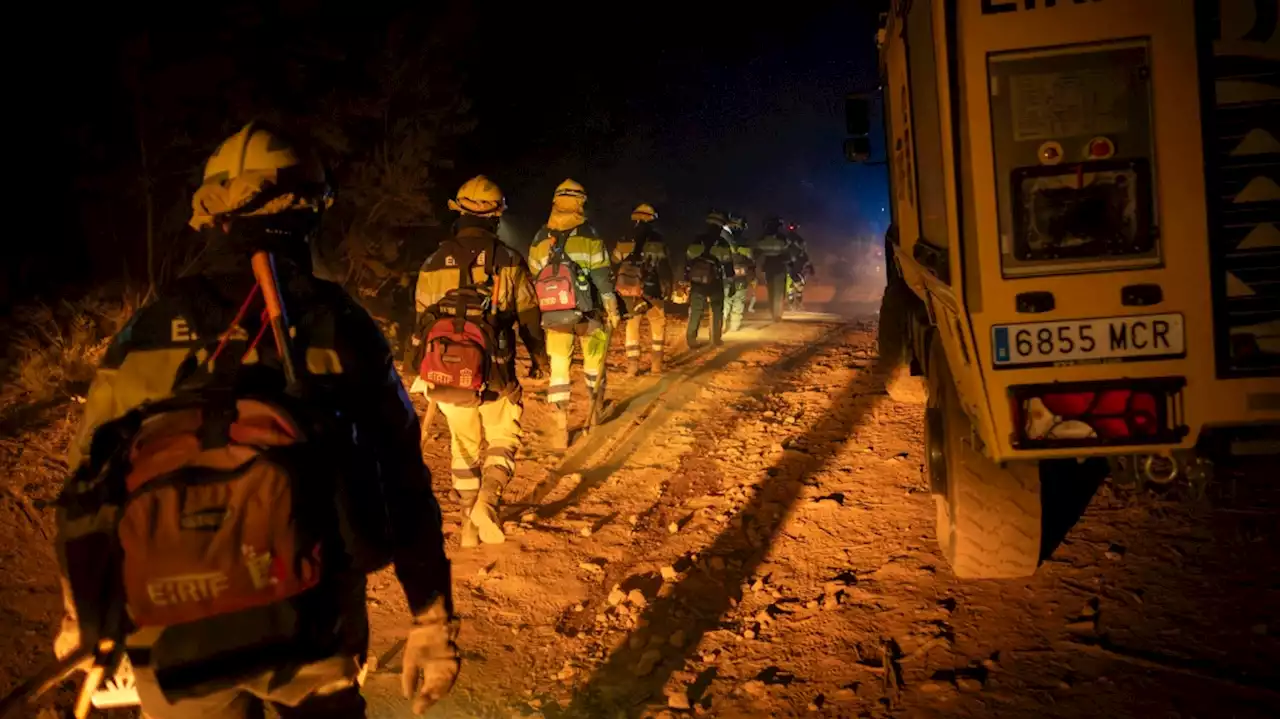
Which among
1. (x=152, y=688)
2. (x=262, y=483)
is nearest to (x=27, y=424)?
(x=152, y=688)

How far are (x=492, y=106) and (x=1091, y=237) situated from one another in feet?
56.1

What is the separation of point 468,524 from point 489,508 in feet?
0.59

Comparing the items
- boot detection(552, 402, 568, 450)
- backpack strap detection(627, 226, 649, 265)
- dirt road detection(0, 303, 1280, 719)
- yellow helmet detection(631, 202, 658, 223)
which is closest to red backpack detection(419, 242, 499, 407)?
dirt road detection(0, 303, 1280, 719)

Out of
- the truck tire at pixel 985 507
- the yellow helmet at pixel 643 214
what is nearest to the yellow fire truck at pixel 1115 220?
the truck tire at pixel 985 507

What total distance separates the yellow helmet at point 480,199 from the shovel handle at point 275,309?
3.39 meters

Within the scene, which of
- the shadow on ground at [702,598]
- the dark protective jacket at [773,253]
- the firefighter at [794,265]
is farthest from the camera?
the firefighter at [794,265]

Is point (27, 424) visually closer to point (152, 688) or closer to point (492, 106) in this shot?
point (152, 688)

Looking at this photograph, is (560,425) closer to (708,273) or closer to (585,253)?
(585,253)

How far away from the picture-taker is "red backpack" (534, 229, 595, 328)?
7.08 metres

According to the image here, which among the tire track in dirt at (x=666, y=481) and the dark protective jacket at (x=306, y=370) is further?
the tire track in dirt at (x=666, y=481)

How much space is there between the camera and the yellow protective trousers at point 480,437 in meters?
5.27

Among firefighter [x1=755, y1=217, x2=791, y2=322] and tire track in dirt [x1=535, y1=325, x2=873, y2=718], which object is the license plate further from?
firefighter [x1=755, y1=217, x2=791, y2=322]

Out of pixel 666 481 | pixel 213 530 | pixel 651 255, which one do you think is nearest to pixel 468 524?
pixel 666 481

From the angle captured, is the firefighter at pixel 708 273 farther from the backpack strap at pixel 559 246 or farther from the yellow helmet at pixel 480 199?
the yellow helmet at pixel 480 199
